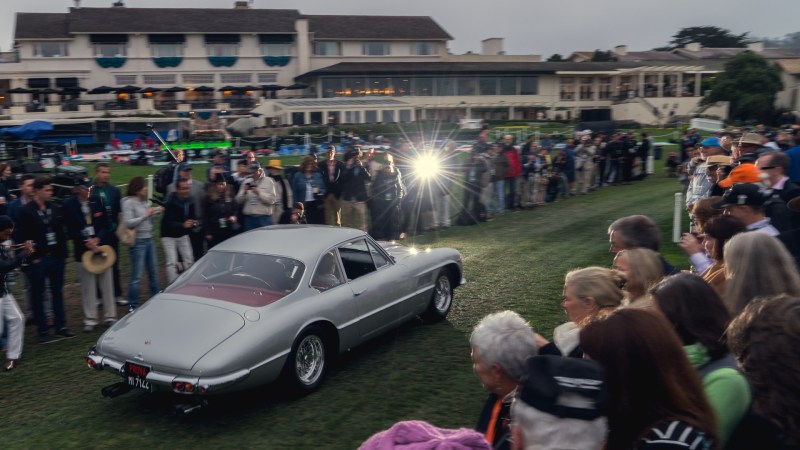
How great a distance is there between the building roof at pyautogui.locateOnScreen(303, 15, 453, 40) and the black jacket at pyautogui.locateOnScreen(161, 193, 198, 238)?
2484 inches

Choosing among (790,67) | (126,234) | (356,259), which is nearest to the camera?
(356,259)

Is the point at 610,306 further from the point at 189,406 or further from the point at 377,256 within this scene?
the point at 377,256

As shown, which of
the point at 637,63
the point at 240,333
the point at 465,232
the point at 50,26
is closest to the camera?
the point at 240,333

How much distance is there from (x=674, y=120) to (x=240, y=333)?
2522 inches

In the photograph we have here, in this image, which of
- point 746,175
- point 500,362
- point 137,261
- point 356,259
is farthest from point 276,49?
point 500,362

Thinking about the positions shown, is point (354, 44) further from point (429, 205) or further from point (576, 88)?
point (429, 205)

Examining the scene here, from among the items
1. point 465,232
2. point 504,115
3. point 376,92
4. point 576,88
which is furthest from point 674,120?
point 465,232

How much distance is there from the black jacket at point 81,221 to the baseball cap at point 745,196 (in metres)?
7.73

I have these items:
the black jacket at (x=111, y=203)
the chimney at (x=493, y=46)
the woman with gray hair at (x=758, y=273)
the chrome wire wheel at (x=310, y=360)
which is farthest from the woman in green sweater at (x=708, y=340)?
A: the chimney at (x=493, y=46)

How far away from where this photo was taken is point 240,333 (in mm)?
5969

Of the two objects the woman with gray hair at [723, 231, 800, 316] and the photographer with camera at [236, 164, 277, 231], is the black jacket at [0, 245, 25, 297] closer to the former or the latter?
the photographer with camera at [236, 164, 277, 231]

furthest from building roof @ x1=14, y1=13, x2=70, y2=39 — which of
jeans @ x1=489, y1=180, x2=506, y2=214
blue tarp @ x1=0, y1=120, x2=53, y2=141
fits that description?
jeans @ x1=489, y1=180, x2=506, y2=214

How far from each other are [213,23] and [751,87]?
5080cm

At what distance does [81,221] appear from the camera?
28.9 feet
